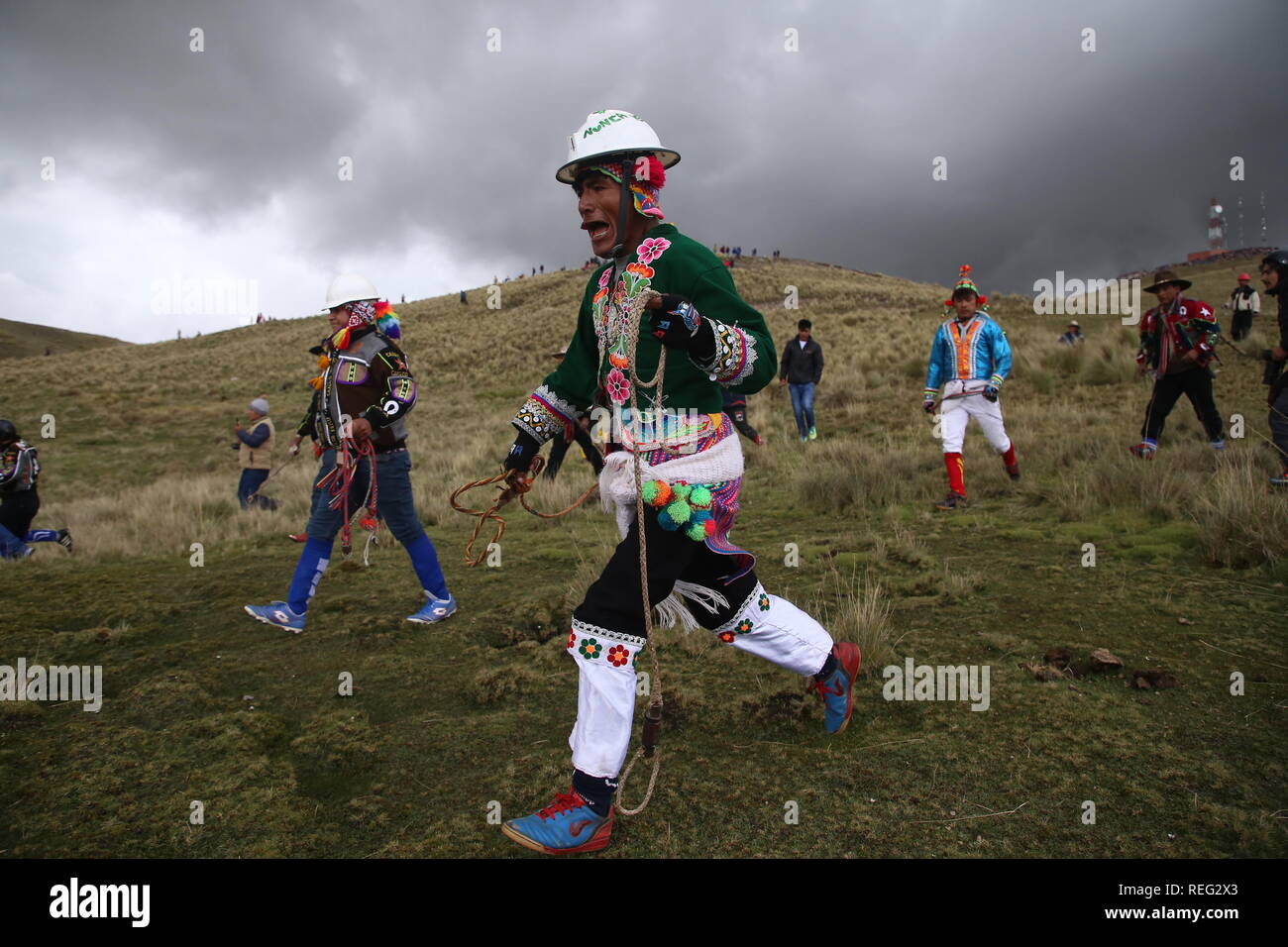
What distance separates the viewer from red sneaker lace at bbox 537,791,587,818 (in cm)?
248

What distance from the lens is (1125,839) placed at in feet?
7.64

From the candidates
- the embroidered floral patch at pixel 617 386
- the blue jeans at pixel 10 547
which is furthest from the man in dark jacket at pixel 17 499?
the embroidered floral patch at pixel 617 386

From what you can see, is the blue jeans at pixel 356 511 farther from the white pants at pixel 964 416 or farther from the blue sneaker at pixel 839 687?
the white pants at pixel 964 416

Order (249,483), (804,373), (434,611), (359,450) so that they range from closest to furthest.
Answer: (359,450)
(434,611)
(249,483)
(804,373)

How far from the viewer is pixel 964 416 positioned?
23.7ft

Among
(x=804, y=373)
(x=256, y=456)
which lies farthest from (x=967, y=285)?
(x=256, y=456)

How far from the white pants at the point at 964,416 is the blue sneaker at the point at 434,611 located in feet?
15.7

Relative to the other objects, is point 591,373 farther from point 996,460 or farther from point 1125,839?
point 996,460

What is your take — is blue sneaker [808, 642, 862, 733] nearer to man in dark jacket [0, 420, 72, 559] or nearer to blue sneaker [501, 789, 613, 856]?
blue sneaker [501, 789, 613, 856]

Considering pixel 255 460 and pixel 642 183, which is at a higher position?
pixel 642 183

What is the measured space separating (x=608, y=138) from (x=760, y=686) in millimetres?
2459

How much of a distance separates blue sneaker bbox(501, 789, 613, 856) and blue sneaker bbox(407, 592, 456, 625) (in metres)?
2.64

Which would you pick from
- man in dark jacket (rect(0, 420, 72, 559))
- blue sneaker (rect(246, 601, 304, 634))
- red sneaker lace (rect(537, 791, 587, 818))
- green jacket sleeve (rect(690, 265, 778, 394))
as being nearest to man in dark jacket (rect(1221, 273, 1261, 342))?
green jacket sleeve (rect(690, 265, 778, 394))

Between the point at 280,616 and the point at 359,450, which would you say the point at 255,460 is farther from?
the point at 359,450
